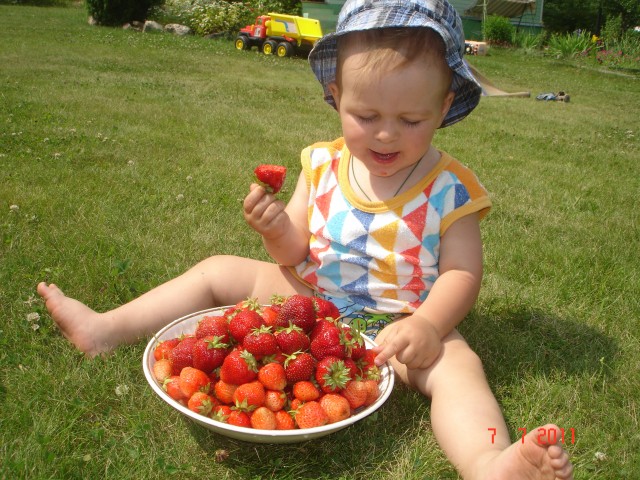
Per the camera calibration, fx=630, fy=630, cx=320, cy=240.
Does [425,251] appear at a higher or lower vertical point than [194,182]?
higher

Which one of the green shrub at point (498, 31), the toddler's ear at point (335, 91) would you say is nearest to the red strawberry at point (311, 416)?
the toddler's ear at point (335, 91)

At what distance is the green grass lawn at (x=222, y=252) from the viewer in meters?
1.97

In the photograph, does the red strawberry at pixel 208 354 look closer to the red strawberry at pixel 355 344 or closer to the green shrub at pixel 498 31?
the red strawberry at pixel 355 344

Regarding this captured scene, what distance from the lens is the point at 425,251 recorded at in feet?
8.20

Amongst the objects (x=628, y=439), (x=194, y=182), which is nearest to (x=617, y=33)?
(x=194, y=182)

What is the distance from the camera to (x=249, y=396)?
182cm

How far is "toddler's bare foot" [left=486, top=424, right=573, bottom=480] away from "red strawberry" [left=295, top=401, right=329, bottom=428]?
49 cm

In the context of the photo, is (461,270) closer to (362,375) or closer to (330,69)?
(362,375)

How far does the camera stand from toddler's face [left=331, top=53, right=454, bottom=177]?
2152 millimetres

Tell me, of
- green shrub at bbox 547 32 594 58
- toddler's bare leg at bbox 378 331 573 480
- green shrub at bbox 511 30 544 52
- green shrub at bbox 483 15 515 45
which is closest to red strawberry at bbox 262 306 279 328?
toddler's bare leg at bbox 378 331 573 480

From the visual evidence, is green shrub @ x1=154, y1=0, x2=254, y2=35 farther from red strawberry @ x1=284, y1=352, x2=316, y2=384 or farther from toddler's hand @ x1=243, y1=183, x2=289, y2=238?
red strawberry @ x1=284, y1=352, x2=316, y2=384

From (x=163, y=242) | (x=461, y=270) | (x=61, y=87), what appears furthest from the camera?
(x=61, y=87)

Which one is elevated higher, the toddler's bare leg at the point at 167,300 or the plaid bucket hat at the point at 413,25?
the plaid bucket hat at the point at 413,25

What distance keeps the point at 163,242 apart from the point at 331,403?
6.44 feet
